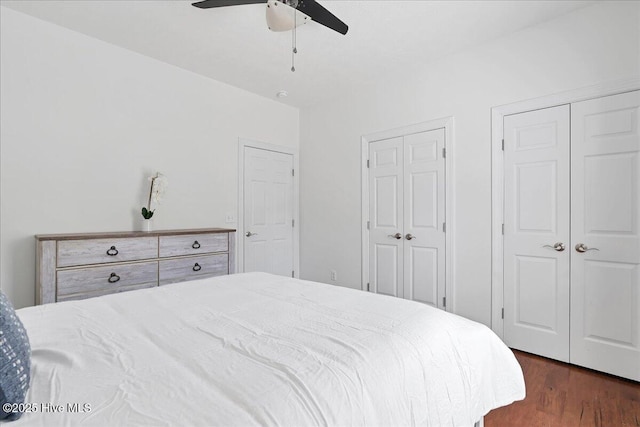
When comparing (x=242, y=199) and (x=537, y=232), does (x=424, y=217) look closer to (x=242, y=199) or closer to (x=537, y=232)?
(x=537, y=232)

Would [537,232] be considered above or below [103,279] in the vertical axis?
above

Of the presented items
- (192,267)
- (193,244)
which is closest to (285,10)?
(193,244)

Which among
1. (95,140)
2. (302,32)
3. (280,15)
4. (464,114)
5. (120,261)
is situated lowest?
(120,261)

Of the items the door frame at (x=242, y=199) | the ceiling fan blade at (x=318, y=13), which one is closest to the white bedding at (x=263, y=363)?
the ceiling fan blade at (x=318, y=13)

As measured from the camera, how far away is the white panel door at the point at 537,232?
2.47m

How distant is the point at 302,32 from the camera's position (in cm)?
264

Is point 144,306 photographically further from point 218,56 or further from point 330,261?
point 330,261

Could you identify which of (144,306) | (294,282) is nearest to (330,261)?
(294,282)

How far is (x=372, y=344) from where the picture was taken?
1.02 metres

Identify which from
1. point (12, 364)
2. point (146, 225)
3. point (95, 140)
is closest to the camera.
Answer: point (12, 364)

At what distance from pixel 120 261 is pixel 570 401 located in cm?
327

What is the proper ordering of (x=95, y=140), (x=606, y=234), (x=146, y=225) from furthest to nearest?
(x=146, y=225) → (x=95, y=140) → (x=606, y=234)

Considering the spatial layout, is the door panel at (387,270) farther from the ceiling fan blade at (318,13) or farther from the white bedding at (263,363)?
the ceiling fan blade at (318,13)

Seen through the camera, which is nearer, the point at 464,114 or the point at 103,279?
the point at 103,279
